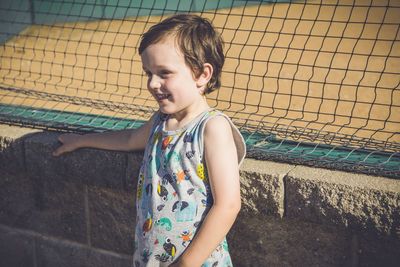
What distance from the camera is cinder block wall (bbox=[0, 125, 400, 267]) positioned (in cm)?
226

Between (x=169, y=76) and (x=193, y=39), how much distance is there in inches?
6.8

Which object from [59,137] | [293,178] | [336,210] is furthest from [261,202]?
[59,137]

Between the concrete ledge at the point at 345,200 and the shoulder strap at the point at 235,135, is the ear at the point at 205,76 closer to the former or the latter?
the shoulder strap at the point at 235,135

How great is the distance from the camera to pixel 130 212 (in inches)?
111

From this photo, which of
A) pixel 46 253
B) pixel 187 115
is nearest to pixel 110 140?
pixel 187 115

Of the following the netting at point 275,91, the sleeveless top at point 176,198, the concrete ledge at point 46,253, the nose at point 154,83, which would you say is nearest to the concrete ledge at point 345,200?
the netting at point 275,91

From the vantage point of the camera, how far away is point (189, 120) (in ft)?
7.15

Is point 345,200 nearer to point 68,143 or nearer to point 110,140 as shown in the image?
point 110,140

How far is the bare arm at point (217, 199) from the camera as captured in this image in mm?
2014

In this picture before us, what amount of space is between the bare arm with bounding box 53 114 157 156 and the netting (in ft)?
0.74

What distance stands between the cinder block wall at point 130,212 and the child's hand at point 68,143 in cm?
4

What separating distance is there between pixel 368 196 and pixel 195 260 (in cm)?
78

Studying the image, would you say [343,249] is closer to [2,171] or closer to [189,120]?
[189,120]

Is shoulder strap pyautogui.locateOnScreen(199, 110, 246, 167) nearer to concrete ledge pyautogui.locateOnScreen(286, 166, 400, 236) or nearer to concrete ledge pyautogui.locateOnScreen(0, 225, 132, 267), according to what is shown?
concrete ledge pyautogui.locateOnScreen(286, 166, 400, 236)
